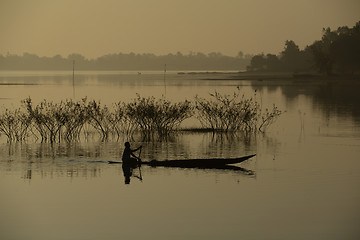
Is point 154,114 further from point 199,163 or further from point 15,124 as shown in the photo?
point 199,163

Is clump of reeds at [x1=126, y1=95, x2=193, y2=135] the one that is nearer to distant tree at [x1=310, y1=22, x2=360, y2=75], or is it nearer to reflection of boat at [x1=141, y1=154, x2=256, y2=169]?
reflection of boat at [x1=141, y1=154, x2=256, y2=169]

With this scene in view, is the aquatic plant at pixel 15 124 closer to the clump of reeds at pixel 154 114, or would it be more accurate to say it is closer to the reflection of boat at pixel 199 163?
the clump of reeds at pixel 154 114

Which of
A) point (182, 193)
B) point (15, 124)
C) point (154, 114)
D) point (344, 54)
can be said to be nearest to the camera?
point (182, 193)

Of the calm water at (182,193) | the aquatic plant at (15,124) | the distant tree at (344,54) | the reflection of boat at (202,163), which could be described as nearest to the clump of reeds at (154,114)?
the calm water at (182,193)

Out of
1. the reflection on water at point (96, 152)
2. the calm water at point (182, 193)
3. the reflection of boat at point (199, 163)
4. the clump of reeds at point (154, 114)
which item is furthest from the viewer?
the clump of reeds at point (154, 114)

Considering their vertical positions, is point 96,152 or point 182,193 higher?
point 96,152

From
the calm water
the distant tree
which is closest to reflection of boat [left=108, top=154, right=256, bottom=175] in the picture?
the calm water

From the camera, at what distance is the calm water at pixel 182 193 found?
24.8 metres

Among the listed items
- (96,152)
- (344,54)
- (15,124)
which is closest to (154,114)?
(96,152)

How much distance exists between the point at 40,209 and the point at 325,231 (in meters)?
11.0

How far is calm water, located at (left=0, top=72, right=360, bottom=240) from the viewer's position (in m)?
24.8

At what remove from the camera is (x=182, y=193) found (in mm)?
30734

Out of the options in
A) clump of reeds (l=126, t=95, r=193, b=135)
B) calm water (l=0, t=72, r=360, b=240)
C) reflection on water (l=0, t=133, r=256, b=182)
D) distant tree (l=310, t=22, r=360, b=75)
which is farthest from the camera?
distant tree (l=310, t=22, r=360, b=75)

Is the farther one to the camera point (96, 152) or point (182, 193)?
point (96, 152)
